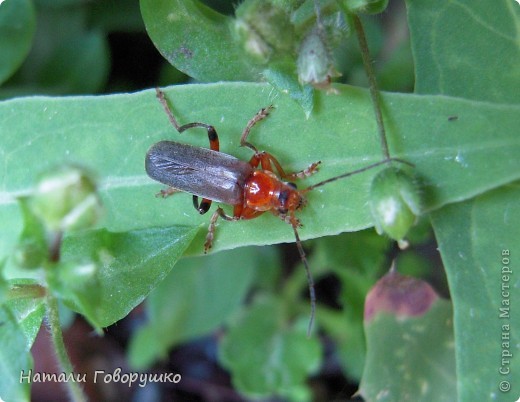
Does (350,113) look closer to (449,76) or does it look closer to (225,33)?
(449,76)

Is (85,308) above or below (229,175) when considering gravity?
above

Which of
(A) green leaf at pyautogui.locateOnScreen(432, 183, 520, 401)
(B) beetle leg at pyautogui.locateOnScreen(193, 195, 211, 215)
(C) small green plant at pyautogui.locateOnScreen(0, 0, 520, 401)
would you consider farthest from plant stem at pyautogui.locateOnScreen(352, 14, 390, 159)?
(B) beetle leg at pyautogui.locateOnScreen(193, 195, 211, 215)

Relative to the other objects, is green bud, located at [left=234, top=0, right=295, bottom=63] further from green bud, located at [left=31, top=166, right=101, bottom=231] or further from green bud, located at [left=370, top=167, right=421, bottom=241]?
green bud, located at [left=31, top=166, right=101, bottom=231]

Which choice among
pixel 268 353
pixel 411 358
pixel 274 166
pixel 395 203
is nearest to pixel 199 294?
pixel 268 353

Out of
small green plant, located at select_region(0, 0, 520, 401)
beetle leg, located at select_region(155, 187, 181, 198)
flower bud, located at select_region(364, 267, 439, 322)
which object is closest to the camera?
small green plant, located at select_region(0, 0, 520, 401)

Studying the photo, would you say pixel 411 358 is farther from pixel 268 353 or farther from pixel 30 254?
pixel 30 254

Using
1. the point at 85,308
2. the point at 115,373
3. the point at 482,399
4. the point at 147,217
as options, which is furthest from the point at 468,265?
the point at 115,373
